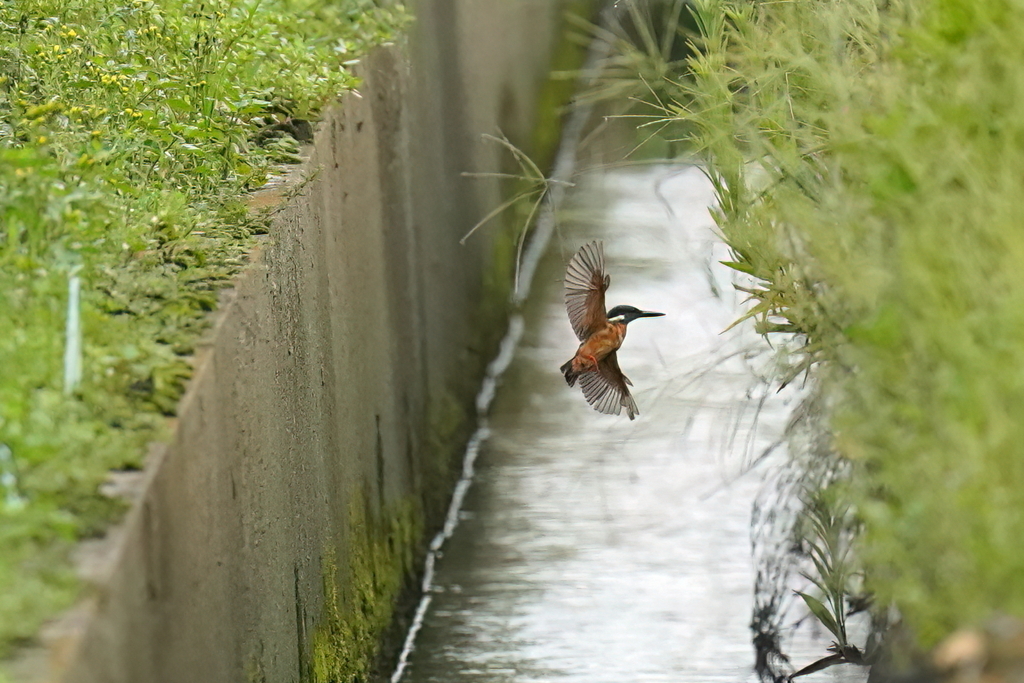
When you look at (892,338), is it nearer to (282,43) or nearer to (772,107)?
(772,107)

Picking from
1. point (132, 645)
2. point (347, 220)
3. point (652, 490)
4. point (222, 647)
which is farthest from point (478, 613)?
point (132, 645)

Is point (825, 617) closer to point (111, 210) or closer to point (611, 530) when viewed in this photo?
point (111, 210)

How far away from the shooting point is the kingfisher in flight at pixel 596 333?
332 cm

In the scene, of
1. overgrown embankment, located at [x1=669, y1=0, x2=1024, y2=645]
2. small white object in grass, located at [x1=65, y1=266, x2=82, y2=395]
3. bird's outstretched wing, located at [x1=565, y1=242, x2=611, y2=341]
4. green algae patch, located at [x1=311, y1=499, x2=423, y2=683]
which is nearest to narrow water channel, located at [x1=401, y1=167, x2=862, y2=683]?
green algae patch, located at [x1=311, y1=499, x2=423, y2=683]

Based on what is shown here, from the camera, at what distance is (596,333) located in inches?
132

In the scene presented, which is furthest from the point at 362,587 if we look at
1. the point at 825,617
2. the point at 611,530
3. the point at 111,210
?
the point at 111,210

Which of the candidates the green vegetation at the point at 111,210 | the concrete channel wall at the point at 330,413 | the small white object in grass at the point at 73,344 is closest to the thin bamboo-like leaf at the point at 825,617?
the concrete channel wall at the point at 330,413

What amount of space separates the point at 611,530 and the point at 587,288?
2793mm

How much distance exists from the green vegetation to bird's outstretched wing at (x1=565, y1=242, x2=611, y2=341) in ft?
2.59

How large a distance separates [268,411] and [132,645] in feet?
4.02

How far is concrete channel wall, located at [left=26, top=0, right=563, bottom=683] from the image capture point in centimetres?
253

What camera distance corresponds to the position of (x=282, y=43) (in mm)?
4961

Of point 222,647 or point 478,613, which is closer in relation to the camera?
point 222,647

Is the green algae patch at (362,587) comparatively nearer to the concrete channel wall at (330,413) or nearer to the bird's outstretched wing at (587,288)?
the concrete channel wall at (330,413)
